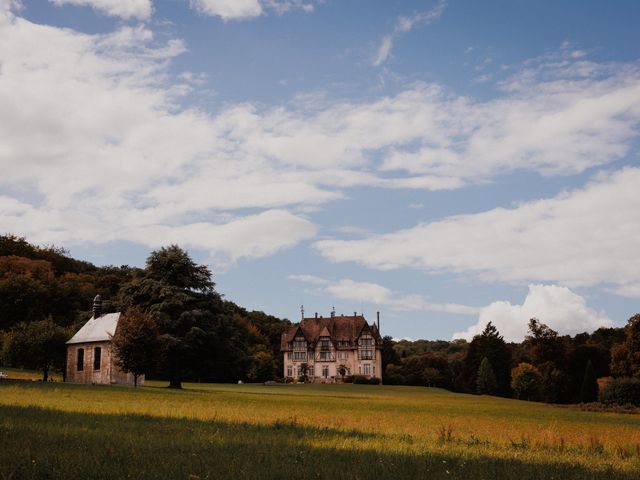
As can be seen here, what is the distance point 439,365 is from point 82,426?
358ft

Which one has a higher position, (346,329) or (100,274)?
(100,274)

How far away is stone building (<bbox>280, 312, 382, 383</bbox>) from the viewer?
377 ft

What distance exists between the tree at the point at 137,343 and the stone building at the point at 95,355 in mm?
7565

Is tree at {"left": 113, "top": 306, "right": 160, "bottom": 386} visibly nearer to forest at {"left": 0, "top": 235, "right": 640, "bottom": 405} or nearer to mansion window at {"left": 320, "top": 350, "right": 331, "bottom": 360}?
forest at {"left": 0, "top": 235, "right": 640, "bottom": 405}

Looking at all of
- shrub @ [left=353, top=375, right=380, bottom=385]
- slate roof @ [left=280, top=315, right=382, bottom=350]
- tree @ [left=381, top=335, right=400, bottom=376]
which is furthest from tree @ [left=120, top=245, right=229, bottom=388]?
tree @ [left=381, top=335, right=400, bottom=376]

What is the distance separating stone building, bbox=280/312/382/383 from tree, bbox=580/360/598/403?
36.4 m

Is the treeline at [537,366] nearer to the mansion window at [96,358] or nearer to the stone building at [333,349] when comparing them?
the stone building at [333,349]

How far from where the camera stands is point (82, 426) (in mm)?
14695

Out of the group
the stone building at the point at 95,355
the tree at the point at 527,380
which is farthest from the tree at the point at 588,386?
the stone building at the point at 95,355

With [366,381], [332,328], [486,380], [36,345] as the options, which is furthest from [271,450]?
[332,328]

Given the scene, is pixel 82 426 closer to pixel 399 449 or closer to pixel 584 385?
pixel 399 449

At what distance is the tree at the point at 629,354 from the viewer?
7054 cm

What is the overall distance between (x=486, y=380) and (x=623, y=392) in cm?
4424

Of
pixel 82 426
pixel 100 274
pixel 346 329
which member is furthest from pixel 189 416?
pixel 346 329
